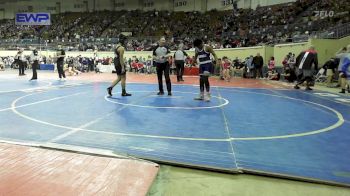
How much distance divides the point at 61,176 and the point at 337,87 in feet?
43.9

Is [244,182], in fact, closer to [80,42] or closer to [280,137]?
[280,137]

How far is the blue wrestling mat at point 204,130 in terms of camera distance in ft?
13.6

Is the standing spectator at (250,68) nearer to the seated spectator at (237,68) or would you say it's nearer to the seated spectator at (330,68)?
the seated spectator at (237,68)

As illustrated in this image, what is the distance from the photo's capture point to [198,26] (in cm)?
3612

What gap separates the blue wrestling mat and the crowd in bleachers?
1337cm

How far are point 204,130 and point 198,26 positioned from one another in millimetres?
31471

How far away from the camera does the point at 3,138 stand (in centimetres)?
505

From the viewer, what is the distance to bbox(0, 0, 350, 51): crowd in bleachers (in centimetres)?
2294

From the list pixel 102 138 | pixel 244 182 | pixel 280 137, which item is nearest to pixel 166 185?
pixel 244 182

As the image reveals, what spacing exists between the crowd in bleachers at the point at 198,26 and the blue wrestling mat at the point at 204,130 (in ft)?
43.9

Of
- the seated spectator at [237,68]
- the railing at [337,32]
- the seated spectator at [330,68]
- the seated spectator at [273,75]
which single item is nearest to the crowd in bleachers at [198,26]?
the railing at [337,32]

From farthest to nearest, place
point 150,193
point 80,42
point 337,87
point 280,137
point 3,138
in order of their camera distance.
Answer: point 80,42, point 337,87, point 280,137, point 3,138, point 150,193

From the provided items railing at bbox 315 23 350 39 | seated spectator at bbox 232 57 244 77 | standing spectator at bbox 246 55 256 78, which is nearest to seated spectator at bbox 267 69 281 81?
standing spectator at bbox 246 55 256 78

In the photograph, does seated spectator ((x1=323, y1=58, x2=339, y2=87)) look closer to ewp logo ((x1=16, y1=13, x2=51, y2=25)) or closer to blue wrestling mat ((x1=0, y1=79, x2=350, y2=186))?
blue wrestling mat ((x1=0, y1=79, x2=350, y2=186))
